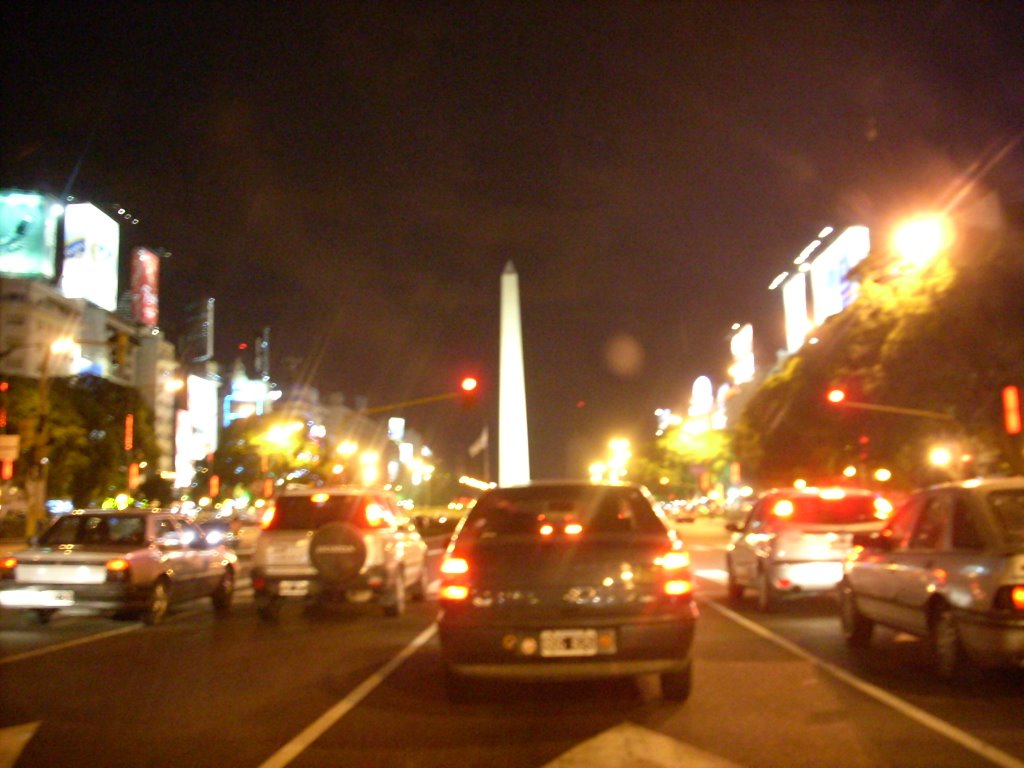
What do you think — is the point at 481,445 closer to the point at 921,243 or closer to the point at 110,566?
the point at 921,243

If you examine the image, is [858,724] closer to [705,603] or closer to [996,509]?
[996,509]

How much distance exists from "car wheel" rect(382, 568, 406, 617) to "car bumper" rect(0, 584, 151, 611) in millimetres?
3093

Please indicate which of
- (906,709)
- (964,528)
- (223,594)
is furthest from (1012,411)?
(906,709)

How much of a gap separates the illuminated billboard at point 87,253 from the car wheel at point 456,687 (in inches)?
3229

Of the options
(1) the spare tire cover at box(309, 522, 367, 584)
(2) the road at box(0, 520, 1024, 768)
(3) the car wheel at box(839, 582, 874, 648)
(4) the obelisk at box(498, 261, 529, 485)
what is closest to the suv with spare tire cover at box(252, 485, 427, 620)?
(1) the spare tire cover at box(309, 522, 367, 584)

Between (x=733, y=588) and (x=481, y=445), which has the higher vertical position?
(x=481, y=445)

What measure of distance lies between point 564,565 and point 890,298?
27.3 metres

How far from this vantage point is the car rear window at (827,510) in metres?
15.7

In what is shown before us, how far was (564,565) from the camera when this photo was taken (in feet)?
27.5

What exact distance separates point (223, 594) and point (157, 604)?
257 centimetres

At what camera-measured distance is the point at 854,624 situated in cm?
1199

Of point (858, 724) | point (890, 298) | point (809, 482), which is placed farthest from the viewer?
point (809, 482)

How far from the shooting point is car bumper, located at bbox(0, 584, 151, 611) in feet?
46.3

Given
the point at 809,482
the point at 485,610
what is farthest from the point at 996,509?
the point at 809,482
